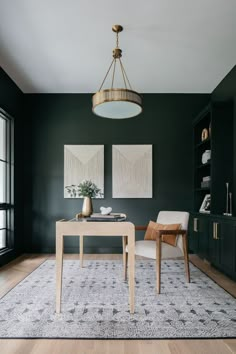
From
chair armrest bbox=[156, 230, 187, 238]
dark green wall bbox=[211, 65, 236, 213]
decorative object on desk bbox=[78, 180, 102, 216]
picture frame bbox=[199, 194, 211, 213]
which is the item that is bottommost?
chair armrest bbox=[156, 230, 187, 238]

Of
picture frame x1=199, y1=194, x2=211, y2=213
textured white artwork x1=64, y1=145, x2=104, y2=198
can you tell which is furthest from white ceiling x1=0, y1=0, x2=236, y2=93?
picture frame x1=199, y1=194, x2=211, y2=213

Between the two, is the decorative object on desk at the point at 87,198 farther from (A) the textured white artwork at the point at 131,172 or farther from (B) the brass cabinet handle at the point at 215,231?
(A) the textured white artwork at the point at 131,172

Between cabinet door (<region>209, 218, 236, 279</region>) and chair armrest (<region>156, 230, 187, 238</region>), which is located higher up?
chair armrest (<region>156, 230, 187, 238</region>)

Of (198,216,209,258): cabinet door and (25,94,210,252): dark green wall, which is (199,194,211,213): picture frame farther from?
(25,94,210,252): dark green wall


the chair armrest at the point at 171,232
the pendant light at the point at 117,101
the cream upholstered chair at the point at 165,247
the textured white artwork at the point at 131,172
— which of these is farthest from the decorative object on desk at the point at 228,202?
the pendant light at the point at 117,101

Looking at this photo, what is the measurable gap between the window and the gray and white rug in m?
1.22

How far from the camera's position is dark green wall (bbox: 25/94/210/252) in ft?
17.4

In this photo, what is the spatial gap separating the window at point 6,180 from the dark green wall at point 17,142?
11cm

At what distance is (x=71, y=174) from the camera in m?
5.29

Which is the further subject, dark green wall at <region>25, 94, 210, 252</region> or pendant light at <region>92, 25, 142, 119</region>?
dark green wall at <region>25, 94, 210, 252</region>

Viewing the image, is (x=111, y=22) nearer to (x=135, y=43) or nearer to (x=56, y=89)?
(x=135, y=43)

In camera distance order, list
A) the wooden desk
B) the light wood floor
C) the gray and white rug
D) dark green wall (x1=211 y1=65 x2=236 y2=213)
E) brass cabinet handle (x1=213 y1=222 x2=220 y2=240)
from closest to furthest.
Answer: the light wood floor, the gray and white rug, the wooden desk, brass cabinet handle (x1=213 y1=222 x2=220 y2=240), dark green wall (x1=211 y1=65 x2=236 y2=213)

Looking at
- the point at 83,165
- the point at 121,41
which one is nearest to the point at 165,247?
the point at 121,41

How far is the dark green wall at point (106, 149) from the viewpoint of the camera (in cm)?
529
